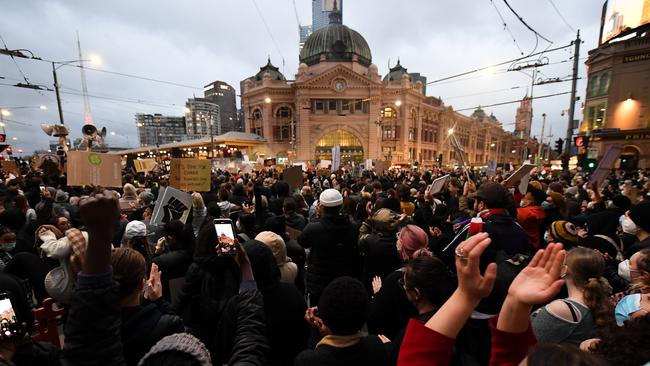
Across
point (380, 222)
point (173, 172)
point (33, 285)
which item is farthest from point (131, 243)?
point (173, 172)

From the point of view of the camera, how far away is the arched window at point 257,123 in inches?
2000

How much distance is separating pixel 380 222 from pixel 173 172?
531 centimetres

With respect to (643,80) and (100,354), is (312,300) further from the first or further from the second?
(643,80)

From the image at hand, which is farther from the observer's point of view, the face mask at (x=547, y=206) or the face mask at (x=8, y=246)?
the face mask at (x=547, y=206)

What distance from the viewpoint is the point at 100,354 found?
1.29 meters

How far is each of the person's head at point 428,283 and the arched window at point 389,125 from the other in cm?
4889

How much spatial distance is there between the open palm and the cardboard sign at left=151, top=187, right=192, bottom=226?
16.4 ft

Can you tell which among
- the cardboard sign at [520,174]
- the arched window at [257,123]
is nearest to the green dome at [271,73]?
the arched window at [257,123]

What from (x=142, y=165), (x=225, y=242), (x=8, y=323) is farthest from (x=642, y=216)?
(x=142, y=165)

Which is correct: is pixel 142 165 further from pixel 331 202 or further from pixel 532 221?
pixel 532 221

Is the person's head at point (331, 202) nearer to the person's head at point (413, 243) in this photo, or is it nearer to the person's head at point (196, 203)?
the person's head at point (413, 243)

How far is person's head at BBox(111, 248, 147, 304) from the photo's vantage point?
1.72m

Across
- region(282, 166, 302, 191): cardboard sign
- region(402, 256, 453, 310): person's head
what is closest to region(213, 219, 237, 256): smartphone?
region(402, 256, 453, 310): person's head

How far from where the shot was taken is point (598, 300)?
199 centimetres
